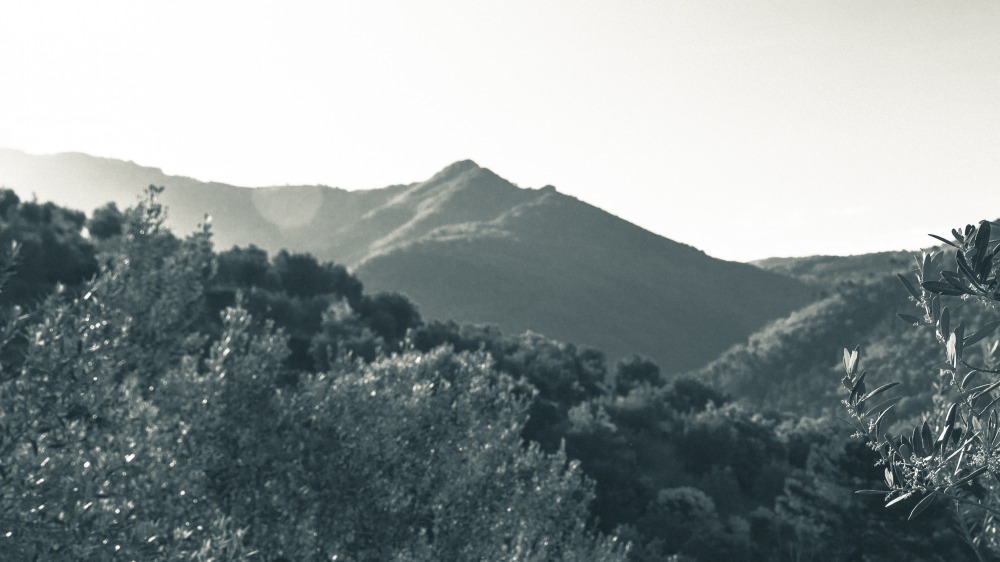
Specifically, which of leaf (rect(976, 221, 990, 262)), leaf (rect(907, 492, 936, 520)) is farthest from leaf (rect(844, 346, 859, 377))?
leaf (rect(976, 221, 990, 262))

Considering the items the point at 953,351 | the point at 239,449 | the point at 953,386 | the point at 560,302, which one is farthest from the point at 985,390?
the point at 560,302

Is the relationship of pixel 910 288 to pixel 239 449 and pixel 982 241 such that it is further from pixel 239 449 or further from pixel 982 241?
pixel 239 449

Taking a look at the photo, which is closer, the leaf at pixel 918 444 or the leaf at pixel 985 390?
the leaf at pixel 985 390

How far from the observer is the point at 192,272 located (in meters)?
18.6

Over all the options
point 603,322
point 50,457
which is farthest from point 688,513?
point 603,322

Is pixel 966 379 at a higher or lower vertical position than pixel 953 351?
lower

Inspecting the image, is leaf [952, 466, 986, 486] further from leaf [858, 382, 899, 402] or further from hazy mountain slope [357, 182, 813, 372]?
hazy mountain slope [357, 182, 813, 372]

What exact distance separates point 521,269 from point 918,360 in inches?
3549

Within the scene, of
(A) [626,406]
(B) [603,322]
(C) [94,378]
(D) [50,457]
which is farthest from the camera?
(B) [603,322]

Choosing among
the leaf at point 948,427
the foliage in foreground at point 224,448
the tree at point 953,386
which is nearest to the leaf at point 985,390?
the tree at point 953,386

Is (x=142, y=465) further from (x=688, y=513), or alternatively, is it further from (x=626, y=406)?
(x=626, y=406)

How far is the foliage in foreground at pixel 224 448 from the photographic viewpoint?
1326 centimetres

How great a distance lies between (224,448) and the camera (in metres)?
20.1

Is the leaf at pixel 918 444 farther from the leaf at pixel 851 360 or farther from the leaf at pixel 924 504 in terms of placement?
the leaf at pixel 851 360
